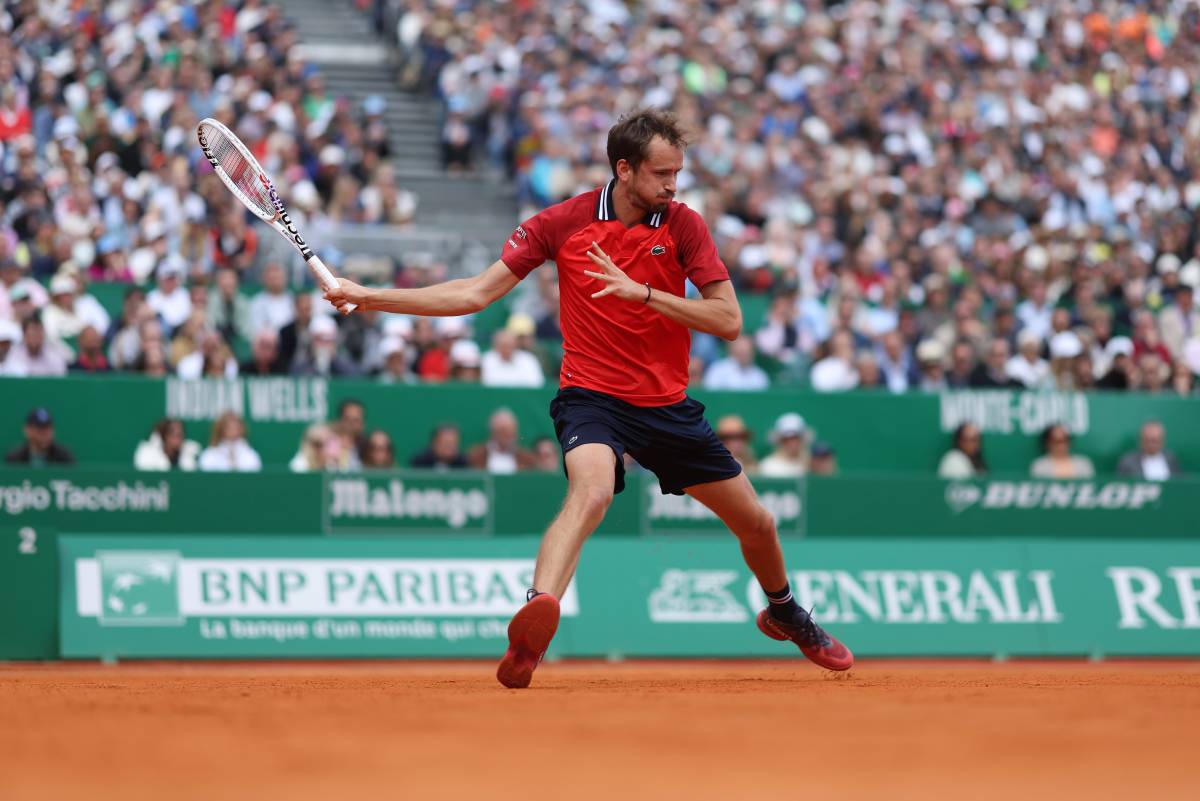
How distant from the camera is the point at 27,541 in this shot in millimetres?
12258

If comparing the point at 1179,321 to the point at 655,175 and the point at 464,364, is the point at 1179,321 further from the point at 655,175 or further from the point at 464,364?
the point at 655,175

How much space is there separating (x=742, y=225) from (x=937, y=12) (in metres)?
8.06

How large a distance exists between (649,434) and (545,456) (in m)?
6.96

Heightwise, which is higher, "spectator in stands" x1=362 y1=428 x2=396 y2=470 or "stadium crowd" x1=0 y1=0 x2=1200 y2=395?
"stadium crowd" x1=0 y1=0 x2=1200 y2=395

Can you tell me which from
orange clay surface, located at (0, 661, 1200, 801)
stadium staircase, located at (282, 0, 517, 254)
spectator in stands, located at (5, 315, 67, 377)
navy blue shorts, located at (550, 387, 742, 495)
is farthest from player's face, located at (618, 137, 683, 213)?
stadium staircase, located at (282, 0, 517, 254)

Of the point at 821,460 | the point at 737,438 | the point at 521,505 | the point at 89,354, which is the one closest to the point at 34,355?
the point at 89,354

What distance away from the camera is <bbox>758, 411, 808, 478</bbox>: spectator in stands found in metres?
14.9

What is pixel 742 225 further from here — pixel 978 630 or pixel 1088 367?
pixel 978 630

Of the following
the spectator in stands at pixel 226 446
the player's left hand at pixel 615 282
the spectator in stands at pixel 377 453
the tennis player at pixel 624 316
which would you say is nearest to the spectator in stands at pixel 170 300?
the spectator in stands at pixel 226 446

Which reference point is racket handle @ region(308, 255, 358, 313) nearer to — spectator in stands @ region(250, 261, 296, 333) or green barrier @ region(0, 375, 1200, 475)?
green barrier @ region(0, 375, 1200, 475)

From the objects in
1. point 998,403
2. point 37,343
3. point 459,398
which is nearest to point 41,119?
point 37,343

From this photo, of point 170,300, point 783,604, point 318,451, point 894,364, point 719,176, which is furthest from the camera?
point 719,176

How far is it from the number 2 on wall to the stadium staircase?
7.18m

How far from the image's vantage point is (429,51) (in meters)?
21.4
